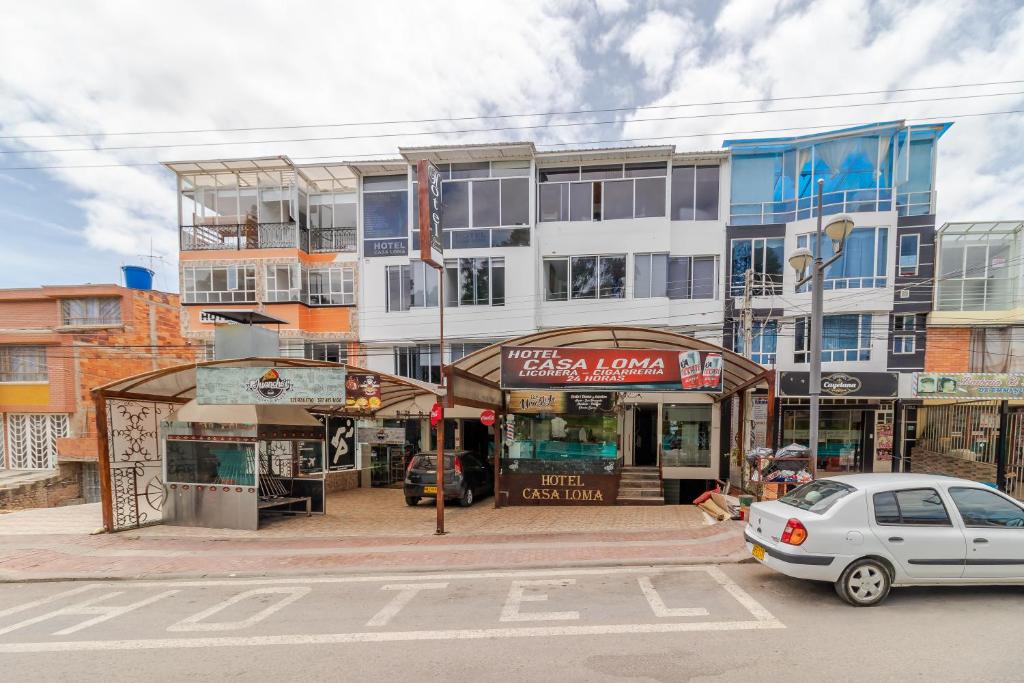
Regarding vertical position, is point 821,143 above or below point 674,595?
above

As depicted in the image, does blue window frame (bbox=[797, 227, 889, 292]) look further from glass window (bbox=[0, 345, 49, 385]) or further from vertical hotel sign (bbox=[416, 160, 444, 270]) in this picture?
glass window (bbox=[0, 345, 49, 385])

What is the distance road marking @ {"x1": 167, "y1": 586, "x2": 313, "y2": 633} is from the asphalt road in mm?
28

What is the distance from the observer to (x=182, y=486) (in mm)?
10258

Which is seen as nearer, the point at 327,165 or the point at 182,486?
the point at 182,486

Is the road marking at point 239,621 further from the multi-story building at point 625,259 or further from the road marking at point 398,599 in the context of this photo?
the multi-story building at point 625,259

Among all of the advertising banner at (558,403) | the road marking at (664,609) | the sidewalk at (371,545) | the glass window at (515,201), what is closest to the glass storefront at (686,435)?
the advertising banner at (558,403)

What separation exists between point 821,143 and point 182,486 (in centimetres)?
2280

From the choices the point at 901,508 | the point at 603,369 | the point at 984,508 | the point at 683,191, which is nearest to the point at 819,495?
the point at 901,508

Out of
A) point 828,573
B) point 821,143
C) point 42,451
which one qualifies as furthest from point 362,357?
point 821,143

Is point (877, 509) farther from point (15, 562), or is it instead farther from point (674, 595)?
point (15, 562)

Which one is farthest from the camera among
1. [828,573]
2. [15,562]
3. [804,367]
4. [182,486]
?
[804,367]

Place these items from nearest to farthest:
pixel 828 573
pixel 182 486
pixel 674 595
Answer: pixel 828 573 < pixel 674 595 < pixel 182 486

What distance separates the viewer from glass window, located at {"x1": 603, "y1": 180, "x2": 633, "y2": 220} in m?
17.2

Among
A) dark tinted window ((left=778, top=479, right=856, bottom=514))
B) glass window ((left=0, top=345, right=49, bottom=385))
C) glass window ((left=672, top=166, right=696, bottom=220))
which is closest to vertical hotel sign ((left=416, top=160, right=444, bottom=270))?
dark tinted window ((left=778, top=479, right=856, bottom=514))
